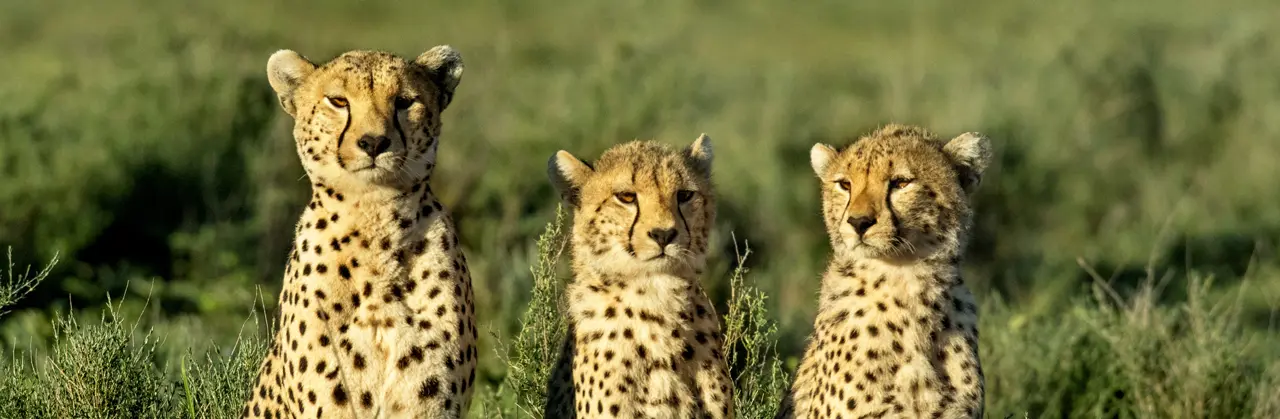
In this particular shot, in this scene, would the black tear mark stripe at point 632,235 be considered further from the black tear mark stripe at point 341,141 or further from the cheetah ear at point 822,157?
the black tear mark stripe at point 341,141

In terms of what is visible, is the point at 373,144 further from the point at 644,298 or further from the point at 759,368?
the point at 759,368

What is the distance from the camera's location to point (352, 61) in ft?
13.1

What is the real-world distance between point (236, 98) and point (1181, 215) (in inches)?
198

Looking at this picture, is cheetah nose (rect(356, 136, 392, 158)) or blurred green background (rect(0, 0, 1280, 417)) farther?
blurred green background (rect(0, 0, 1280, 417))

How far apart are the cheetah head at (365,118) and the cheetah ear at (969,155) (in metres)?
1.24

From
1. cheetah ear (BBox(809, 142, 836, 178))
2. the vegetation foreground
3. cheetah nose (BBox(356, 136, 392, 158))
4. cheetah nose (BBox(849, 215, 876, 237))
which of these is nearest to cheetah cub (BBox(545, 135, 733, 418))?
the vegetation foreground

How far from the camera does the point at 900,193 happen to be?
419cm

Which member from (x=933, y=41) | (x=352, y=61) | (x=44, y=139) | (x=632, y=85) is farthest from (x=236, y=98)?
(x=933, y=41)

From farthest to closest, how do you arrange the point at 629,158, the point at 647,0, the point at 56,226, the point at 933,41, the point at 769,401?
the point at 933,41 → the point at 647,0 → the point at 56,226 → the point at 769,401 → the point at 629,158

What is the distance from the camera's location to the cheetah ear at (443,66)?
13.4ft

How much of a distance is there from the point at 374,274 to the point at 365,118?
0.35 m

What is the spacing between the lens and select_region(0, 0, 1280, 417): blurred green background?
25.2 feet

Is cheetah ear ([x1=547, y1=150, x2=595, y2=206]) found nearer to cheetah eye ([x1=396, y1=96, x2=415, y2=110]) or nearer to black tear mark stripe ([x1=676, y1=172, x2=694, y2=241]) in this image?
black tear mark stripe ([x1=676, y1=172, x2=694, y2=241])

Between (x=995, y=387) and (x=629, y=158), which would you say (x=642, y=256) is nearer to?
(x=629, y=158)
